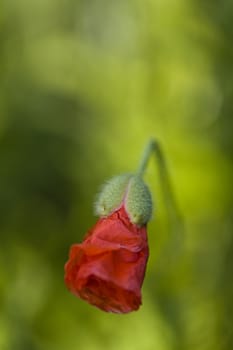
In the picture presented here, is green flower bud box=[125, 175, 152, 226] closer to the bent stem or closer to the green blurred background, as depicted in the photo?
the bent stem

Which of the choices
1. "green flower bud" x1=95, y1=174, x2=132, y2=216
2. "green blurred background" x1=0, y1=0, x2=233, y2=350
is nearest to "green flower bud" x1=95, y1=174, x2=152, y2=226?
"green flower bud" x1=95, y1=174, x2=132, y2=216

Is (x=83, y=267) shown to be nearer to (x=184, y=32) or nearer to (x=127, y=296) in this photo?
(x=127, y=296)

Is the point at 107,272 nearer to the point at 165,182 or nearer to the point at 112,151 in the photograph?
the point at 165,182

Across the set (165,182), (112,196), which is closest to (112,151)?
(165,182)

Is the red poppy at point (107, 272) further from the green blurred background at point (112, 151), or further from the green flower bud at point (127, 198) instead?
the green blurred background at point (112, 151)

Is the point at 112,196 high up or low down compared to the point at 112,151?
down

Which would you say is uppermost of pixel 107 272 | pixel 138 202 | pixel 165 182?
pixel 165 182
